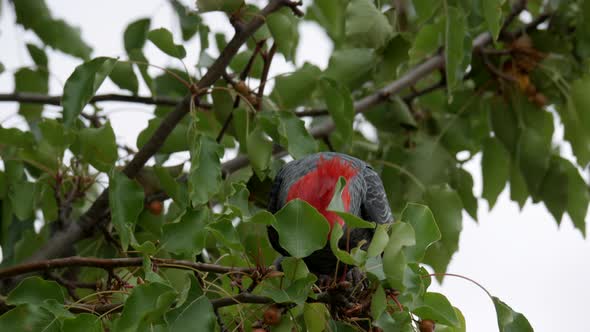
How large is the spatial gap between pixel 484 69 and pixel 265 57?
1.29 meters

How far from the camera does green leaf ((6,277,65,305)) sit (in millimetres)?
2014

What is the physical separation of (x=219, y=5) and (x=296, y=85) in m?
0.50

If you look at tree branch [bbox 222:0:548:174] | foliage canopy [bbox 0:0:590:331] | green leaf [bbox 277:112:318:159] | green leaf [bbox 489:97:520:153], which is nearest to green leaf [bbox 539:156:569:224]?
Result: foliage canopy [bbox 0:0:590:331]

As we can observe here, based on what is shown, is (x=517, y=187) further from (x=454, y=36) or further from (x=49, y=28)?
(x=49, y=28)

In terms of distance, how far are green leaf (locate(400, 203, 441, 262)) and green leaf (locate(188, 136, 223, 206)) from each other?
57cm

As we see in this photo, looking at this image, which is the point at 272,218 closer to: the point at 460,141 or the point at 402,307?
the point at 402,307

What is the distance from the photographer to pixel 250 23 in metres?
2.58

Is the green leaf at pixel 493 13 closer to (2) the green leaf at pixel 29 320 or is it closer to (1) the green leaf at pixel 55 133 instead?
(1) the green leaf at pixel 55 133

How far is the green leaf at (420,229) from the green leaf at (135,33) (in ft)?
5.99

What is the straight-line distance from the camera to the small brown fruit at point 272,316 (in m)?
1.98

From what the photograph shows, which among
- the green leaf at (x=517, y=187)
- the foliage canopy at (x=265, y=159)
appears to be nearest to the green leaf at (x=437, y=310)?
the foliage canopy at (x=265, y=159)

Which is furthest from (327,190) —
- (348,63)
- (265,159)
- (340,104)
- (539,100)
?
(539,100)

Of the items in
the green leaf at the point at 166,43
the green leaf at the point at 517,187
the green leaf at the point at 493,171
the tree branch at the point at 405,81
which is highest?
the green leaf at the point at 166,43

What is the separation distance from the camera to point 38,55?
11.3 feet
